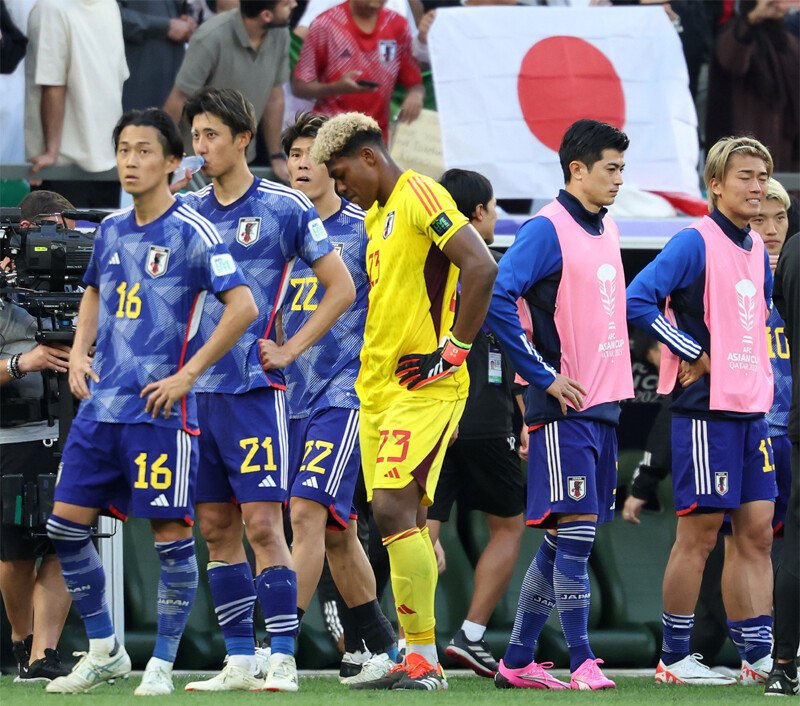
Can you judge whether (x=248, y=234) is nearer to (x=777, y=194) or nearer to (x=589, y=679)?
(x=589, y=679)

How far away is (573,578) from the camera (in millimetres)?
6492

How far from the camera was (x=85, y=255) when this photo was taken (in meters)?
6.70

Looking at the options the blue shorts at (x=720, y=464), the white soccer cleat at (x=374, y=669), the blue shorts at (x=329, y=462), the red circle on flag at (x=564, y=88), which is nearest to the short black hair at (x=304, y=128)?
the blue shorts at (x=329, y=462)

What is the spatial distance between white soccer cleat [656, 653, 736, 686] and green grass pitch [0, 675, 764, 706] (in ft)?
0.33

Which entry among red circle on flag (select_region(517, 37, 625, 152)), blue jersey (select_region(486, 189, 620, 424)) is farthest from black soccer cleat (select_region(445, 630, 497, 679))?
red circle on flag (select_region(517, 37, 625, 152))

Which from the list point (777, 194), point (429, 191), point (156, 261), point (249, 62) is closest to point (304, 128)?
point (429, 191)

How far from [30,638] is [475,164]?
3715 mm

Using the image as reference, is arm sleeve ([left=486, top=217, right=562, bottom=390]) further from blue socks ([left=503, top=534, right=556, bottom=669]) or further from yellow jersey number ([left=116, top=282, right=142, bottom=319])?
yellow jersey number ([left=116, top=282, right=142, bottom=319])

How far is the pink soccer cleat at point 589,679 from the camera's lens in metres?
6.48

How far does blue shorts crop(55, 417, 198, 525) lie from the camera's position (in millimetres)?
5559

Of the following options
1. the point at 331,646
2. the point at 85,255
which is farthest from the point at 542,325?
the point at 331,646

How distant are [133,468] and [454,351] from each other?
128 cm

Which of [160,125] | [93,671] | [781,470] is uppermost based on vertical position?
[160,125]

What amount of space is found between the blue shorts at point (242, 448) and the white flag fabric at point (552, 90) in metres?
3.50
